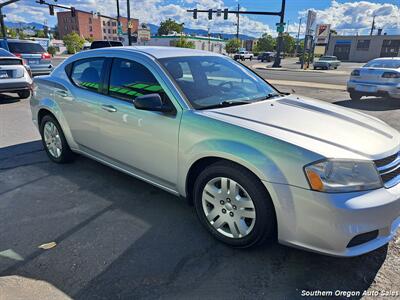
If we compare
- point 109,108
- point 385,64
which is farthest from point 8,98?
point 385,64

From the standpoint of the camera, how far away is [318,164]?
223cm

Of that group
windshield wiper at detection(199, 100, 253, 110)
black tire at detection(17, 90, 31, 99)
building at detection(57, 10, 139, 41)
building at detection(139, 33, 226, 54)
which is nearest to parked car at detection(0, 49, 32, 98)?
black tire at detection(17, 90, 31, 99)

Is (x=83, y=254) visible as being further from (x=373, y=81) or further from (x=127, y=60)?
(x=373, y=81)

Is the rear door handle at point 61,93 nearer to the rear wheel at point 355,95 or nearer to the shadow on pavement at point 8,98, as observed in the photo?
the shadow on pavement at point 8,98

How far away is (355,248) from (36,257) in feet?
8.17

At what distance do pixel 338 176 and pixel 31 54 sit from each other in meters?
13.6

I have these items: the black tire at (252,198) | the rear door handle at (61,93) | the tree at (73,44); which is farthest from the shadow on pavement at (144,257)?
the tree at (73,44)

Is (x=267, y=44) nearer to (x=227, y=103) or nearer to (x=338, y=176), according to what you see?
(x=227, y=103)

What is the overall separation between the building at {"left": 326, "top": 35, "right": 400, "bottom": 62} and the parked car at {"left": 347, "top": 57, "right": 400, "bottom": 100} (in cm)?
6894

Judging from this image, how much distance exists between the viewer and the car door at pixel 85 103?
379 centimetres

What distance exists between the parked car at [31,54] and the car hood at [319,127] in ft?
40.0

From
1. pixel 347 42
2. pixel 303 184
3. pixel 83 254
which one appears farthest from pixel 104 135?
pixel 347 42

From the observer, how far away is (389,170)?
245 cm

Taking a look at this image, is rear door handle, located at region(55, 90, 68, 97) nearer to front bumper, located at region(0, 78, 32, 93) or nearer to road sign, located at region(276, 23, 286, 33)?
front bumper, located at region(0, 78, 32, 93)
